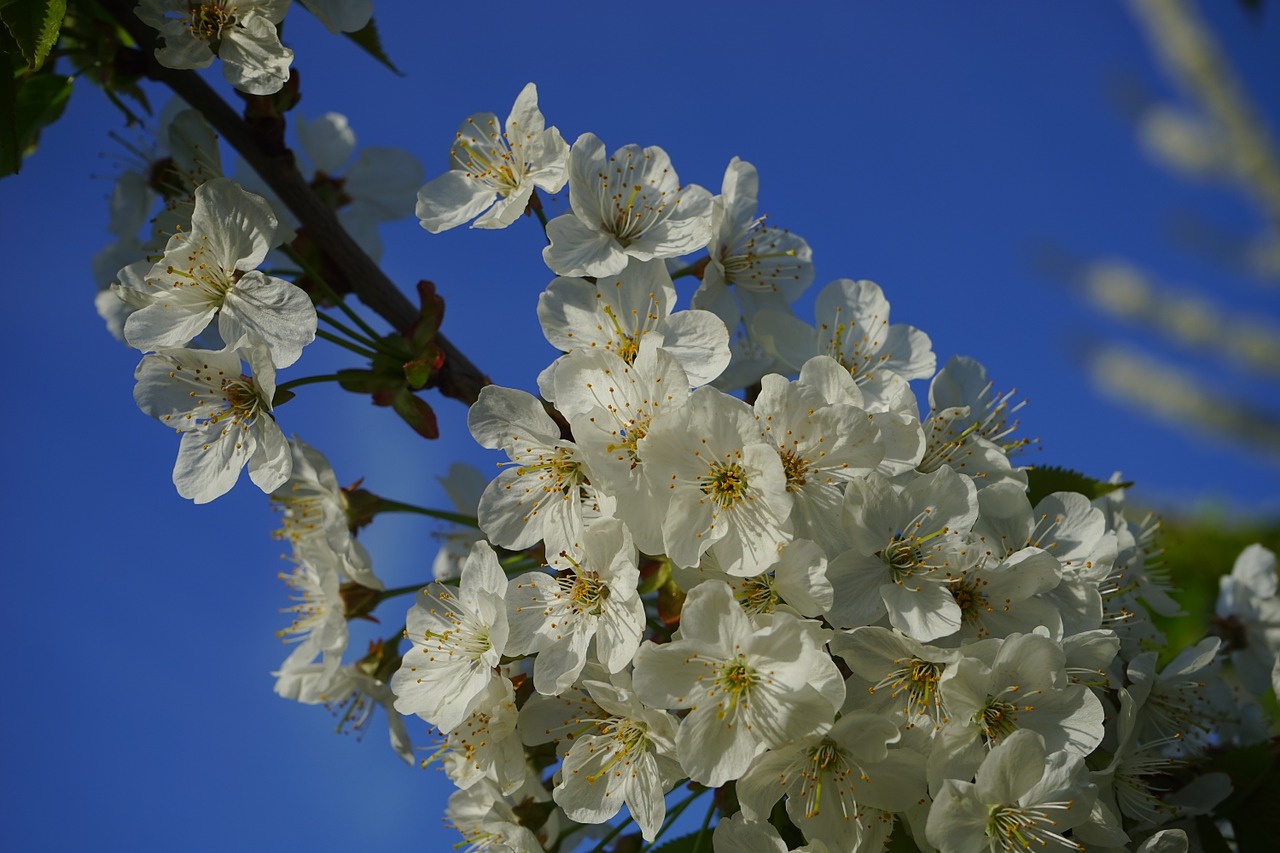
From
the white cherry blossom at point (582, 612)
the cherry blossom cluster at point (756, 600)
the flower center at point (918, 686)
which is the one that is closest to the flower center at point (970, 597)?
the cherry blossom cluster at point (756, 600)

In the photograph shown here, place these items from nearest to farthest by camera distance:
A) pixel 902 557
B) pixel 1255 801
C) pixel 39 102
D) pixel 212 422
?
1. pixel 902 557
2. pixel 212 422
3. pixel 1255 801
4. pixel 39 102

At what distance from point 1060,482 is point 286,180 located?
151cm

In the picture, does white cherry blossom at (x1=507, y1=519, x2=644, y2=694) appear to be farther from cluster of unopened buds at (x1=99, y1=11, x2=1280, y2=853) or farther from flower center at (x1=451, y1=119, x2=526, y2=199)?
flower center at (x1=451, y1=119, x2=526, y2=199)

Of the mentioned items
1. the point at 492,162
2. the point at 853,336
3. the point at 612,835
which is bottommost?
the point at 612,835

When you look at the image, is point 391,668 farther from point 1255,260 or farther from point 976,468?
point 1255,260

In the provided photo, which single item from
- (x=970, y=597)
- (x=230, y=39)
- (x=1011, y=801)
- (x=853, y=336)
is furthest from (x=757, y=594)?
(x=230, y=39)

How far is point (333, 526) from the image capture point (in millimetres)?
1828

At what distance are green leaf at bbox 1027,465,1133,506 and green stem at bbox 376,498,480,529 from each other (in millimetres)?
1042

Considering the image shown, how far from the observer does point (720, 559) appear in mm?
1363

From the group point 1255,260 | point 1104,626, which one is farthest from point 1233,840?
point 1255,260

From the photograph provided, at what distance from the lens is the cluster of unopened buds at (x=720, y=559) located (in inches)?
53.4

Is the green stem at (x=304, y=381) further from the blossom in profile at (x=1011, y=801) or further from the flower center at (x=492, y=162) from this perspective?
the blossom in profile at (x=1011, y=801)

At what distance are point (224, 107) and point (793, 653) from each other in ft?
4.58

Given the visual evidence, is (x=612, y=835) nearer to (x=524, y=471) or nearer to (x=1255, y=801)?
(x=524, y=471)
